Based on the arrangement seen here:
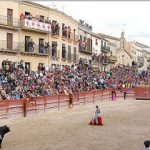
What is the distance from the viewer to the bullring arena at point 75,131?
20.5 meters

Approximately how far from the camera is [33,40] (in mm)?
44875

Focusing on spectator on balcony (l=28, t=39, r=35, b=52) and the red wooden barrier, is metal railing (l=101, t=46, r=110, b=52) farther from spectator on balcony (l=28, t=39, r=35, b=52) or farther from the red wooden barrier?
spectator on balcony (l=28, t=39, r=35, b=52)

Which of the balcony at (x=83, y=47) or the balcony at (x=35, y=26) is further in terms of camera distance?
the balcony at (x=83, y=47)

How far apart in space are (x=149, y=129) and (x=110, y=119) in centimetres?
496

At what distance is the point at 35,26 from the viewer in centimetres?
4369

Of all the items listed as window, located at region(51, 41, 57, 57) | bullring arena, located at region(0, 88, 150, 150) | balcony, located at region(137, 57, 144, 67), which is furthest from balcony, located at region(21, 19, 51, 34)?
balcony, located at region(137, 57, 144, 67)

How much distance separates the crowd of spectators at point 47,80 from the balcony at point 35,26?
12.1 feet

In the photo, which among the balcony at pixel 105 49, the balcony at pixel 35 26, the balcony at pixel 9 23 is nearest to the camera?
the balcony at pixel 9 23

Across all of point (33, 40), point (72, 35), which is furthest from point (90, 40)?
point (33, 40)

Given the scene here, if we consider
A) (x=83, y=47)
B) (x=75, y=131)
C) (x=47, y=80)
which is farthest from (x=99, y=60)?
(x=75, y=131)

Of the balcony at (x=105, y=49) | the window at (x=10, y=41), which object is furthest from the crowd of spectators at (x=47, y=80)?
the balcony at (x=105, y=49)

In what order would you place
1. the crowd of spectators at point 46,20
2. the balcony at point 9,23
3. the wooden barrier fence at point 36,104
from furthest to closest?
the crowd of spectators at point 46,20, the balcony at point 9,23, the wooden barrier fence at point 36,104

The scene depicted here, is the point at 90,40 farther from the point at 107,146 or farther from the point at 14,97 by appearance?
the point at 107,146

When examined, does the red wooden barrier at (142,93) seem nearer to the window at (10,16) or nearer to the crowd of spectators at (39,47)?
the crowd of spectators at (39,47)
